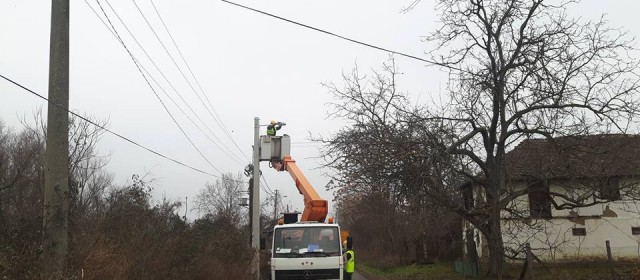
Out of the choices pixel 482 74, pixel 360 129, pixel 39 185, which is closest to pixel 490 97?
pixel 482 74

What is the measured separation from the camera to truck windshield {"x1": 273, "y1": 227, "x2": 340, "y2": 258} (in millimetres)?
14875

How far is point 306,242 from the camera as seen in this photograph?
49.6 ft

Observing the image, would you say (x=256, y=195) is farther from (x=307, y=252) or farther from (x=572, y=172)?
(x=572, y=172)

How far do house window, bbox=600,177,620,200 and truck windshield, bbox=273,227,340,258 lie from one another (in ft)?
28.2

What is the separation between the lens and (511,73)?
17016 millimetres

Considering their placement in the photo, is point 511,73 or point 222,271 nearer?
point 222,271

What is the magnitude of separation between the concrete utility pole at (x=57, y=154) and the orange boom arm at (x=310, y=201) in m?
10.7

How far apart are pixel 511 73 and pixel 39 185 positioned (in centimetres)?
1434

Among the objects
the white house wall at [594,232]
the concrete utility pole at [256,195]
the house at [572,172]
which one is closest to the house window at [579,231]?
the white house wall at [594,232]

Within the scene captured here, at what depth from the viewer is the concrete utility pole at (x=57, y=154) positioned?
674 centimetres

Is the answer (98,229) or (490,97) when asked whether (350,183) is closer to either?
(490,97)

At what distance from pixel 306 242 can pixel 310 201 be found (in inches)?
96.2

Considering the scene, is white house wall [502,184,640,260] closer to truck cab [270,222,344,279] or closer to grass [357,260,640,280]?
grass [357,260,640,280]

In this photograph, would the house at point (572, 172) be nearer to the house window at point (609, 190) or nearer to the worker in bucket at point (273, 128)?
the house window at point (609, 190)
